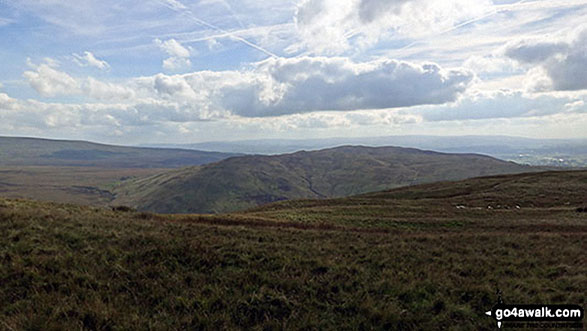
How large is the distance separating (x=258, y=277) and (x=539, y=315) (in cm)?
869

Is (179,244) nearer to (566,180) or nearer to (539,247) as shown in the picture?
(539,247)

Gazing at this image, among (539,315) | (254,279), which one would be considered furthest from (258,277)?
(539,315)

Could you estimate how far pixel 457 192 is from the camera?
62.6 m

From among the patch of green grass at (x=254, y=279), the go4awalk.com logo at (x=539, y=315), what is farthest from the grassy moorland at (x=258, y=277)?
the go4awalk.com logo at (x=539, y=315)

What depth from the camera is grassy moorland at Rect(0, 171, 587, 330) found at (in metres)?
8.34

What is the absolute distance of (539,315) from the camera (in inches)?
352

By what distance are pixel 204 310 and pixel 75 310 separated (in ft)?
11.1

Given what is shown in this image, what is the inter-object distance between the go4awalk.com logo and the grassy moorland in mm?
409

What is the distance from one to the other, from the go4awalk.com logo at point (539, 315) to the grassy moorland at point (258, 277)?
16.1 inches

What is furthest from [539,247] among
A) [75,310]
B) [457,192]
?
[457,192]

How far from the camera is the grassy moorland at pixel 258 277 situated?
834 centimetres

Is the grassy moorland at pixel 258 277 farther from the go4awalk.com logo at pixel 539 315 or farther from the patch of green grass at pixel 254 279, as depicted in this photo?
the go4awalk.com logo at pixel 539 315

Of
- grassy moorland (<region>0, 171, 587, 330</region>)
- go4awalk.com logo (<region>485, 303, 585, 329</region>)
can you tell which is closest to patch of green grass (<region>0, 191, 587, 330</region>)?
grassy moorland (<region>0, 171, 587, 330</region>)

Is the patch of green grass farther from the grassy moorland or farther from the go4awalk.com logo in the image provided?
the go4awalk.com logo
